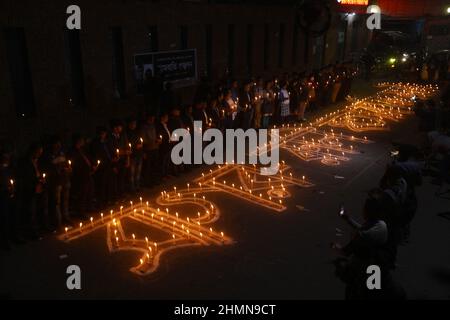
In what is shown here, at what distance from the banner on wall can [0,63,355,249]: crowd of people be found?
125 cm

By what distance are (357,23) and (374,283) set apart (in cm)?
3458

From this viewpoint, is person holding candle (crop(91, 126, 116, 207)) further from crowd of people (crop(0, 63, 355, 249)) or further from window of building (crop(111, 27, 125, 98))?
window of building (crop(111, 27, 125, 98))

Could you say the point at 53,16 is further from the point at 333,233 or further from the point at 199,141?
the point at 333,233

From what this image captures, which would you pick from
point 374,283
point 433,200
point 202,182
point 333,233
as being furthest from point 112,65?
point 374,283

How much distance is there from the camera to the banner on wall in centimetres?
1452

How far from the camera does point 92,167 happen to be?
884 centimetres

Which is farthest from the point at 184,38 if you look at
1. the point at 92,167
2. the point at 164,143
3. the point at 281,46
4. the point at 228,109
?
the point at 92,167

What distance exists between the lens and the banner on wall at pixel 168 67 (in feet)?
47.6

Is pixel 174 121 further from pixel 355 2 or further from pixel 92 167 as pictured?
pixel 355 2

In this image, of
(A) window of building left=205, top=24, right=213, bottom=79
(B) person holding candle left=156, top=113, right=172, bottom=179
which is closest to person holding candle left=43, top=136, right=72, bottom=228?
(B) person holding candle left=156, top=113, right=172, bottom=179

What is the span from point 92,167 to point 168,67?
724cm

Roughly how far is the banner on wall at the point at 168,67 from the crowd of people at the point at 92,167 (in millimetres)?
1255

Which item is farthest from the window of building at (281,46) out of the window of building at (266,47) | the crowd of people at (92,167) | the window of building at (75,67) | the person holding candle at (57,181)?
the person holding candle at (57,181)

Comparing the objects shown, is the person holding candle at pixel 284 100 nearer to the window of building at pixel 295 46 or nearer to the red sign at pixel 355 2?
the window of building at pixel 295 46
